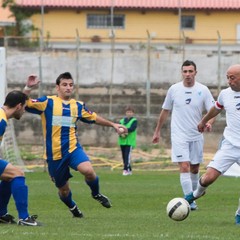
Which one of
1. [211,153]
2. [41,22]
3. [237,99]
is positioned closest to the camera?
[237,99]

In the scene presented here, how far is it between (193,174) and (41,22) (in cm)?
3153

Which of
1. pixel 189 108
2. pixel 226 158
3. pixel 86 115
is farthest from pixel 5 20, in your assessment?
pixel 226 158

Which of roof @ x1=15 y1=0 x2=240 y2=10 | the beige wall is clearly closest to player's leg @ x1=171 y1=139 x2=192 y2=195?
the beige wall

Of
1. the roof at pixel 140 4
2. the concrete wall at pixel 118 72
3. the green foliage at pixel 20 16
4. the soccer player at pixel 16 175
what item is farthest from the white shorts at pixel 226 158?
the roof at pixel 140 4

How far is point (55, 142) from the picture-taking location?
13.6 m

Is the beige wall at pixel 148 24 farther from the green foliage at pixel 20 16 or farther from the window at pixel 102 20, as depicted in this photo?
the green foliage at pixel 20 16

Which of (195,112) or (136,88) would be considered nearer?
(195,112)

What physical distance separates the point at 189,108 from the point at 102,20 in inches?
1322

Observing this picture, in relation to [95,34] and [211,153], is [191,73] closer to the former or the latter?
[211,153]

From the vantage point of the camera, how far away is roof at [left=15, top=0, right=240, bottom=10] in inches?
1866

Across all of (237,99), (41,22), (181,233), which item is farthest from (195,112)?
(41,22)

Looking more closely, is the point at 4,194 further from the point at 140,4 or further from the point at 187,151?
the point at 140,4

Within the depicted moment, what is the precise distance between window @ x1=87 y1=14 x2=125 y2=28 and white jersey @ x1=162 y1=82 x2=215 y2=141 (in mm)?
33026

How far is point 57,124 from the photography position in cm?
1366
